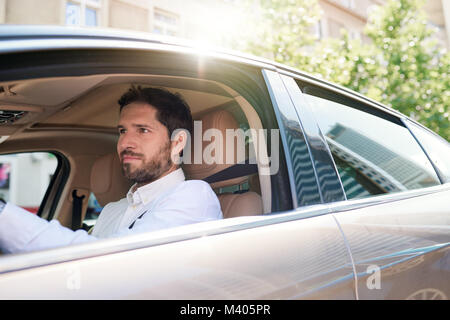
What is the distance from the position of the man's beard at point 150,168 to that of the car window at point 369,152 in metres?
0.92

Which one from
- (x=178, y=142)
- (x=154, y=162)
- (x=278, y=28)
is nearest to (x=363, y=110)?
(x=178, y=142)

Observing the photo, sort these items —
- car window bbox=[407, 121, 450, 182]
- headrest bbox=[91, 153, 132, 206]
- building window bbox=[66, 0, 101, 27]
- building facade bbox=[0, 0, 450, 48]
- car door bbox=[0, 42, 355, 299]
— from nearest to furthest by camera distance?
car door bbox=[0, 42, 355, 299], car window bbox=[407, 121, 450, 182], headrest bbox=[91, 153, 132, 206], building facade bbox=[0, 0, 450, 48], building window bbox=[66, 0, 101, 27]

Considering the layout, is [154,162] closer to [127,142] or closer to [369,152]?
[127,142]

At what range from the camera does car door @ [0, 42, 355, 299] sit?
2.86ft

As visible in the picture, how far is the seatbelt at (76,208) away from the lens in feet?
10.7

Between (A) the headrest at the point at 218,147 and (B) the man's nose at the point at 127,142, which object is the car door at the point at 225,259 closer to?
(A) the headrest at the point at 218,147

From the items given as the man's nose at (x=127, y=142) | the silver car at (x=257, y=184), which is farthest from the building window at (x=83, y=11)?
the man's nose at (x=127, y=142)

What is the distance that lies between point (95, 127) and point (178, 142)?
3.62 ft

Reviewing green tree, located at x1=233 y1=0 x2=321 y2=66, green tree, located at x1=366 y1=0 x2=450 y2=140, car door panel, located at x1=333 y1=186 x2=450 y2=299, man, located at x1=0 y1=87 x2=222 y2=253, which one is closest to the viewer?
car door panel, located at x1=333 y1=186 x2=450 y2=299

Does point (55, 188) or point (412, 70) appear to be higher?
point (412, 70)

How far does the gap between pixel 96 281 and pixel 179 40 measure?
859 mm

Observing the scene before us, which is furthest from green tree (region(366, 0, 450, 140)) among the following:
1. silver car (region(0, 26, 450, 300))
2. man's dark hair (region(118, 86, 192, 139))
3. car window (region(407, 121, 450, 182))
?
man's dark hair (region(118, 86, 192, 139))

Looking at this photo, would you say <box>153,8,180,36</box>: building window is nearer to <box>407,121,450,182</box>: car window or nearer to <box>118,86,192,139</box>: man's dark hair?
<box>118,86,192,139</box>: man's dark hair

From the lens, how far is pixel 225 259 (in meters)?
1.09
